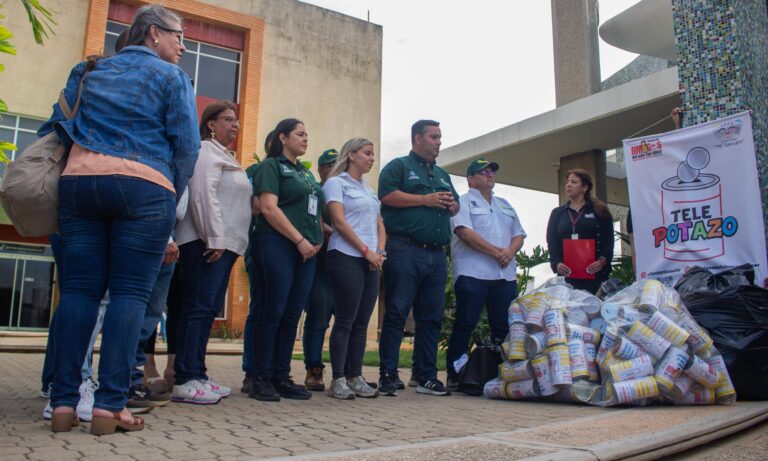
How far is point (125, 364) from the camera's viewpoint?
2.80 metres

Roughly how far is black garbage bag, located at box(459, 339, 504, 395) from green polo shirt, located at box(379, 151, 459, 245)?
0.93m

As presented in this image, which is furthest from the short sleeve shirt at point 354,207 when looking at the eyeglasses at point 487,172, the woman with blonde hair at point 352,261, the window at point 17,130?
the window at point 17,130

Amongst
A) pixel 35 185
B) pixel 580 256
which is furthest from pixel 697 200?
pixel 35 185

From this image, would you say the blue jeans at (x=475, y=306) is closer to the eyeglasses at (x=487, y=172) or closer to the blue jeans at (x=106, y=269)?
the eyeglasses at (x=487, y=172)

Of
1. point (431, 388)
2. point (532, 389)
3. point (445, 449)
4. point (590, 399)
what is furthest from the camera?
point (431, 388)

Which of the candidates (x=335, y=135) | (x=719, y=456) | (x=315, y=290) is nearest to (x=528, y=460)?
(x=719, y=456)

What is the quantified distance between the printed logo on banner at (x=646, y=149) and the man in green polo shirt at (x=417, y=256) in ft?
7.68

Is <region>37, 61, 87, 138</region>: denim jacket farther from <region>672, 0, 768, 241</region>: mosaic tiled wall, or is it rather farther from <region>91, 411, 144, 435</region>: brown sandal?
<region>672, 0, 768, 241</region>: mosaic tiled wall

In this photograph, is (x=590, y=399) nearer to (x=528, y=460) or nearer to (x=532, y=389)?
(x=532, y=389)

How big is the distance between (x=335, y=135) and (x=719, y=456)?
65.8 ft

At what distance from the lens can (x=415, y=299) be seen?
5.13 m

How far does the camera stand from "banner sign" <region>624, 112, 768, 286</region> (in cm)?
562

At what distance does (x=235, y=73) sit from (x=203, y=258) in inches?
733

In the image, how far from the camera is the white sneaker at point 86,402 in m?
3.09
